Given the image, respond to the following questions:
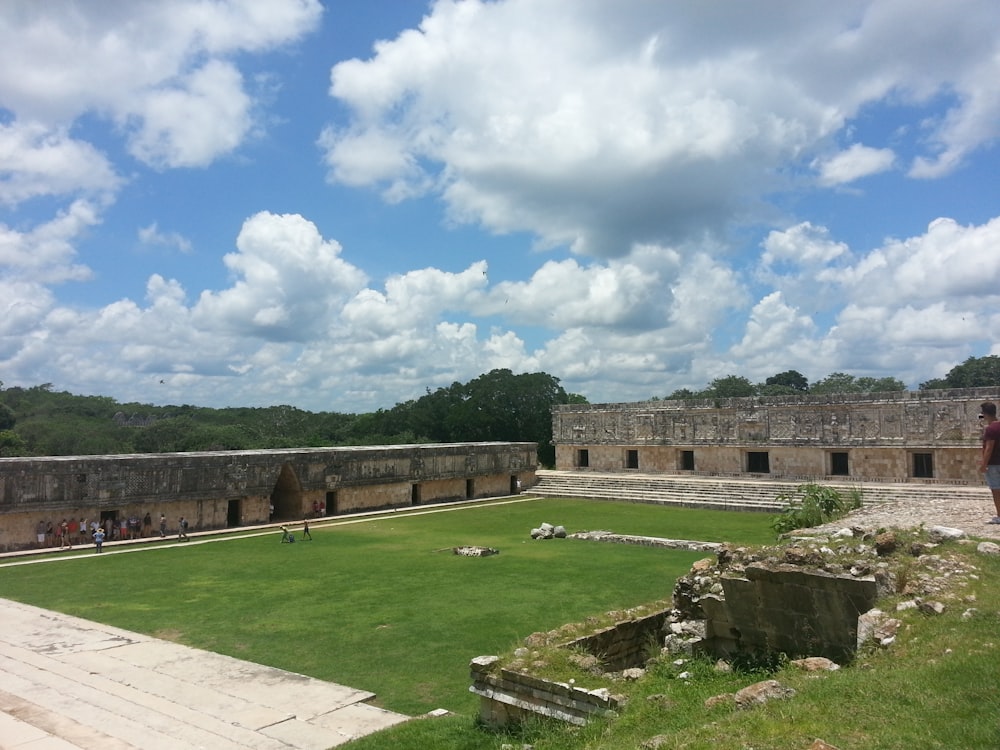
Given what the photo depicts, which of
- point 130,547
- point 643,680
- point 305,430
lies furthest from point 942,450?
point 305,430

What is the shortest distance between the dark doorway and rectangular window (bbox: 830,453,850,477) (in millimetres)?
18088

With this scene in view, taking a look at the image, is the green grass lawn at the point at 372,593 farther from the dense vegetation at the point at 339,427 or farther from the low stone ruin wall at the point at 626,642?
the dense vegetation at the point at 339,427

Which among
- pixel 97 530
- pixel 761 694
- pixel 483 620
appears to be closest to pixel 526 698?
pixel 761 694

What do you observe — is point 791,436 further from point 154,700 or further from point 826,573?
point 154,700

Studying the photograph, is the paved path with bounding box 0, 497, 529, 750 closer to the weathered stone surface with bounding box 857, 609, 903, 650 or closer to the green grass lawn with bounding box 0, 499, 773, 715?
the green grass lawn with bounding box 0, 499, 773, 715

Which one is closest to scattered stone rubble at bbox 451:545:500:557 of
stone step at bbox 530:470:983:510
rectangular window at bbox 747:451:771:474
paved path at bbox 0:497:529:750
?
paved path at bbox 0:497:529:750

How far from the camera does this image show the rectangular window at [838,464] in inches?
915

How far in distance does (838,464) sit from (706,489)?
474cm

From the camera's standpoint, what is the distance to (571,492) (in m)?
25.7

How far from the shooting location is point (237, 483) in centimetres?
1819

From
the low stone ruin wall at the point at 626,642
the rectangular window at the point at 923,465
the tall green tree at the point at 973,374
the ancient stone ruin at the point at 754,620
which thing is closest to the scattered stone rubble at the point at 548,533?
the ancient stone ruin at the point at 754,620

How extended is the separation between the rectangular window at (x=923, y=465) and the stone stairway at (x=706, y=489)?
0.81 meters

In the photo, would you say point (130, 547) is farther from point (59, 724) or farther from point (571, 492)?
point (571, 492)

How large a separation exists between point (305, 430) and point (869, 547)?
50.2m
